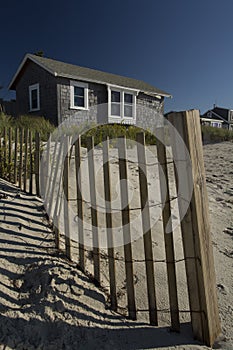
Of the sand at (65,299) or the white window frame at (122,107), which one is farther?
the white window frame at (122,107)

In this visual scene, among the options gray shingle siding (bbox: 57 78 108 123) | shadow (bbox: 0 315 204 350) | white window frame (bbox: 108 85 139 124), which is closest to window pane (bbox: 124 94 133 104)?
white window frame (bbox: 108 85 139 124)

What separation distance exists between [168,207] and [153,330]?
97cm

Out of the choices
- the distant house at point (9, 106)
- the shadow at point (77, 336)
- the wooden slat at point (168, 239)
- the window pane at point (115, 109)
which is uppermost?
the distant house at point (9, 106)

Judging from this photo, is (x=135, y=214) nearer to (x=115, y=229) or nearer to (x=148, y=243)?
(x=115, y=229)

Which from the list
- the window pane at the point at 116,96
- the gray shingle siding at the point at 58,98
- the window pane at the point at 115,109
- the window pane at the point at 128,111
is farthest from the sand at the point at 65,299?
the window pane at the point at 128,111

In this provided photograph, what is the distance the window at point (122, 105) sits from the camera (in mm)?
16823

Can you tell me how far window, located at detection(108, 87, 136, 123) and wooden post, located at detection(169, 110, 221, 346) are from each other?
50.0 ft

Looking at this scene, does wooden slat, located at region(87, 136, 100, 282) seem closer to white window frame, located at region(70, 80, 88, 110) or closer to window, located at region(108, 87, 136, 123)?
white window frame, located at region(70, 80, 88, 110)

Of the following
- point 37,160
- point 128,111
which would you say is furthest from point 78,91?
point 37,160

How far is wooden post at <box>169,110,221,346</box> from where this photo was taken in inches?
65.1

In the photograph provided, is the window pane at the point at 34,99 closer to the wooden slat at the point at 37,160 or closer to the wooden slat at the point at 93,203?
the wooden slat at the point at 37,160

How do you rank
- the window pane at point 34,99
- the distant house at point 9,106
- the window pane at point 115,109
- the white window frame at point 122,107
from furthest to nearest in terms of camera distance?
1. the distant house at point 9,106
2. the window pane at point 115,109
3. the white window frame at point 122,107
4. the window pane at point 34,99

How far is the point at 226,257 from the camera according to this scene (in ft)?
9.46

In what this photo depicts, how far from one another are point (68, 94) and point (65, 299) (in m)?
14.3
